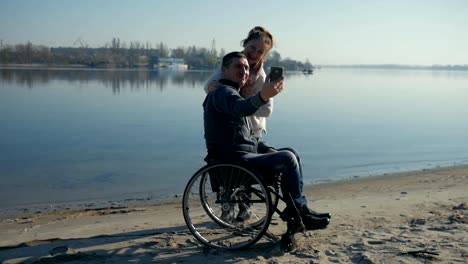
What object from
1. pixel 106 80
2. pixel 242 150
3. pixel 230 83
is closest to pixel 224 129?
pixel 242 150

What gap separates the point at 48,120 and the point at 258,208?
39.2 feet

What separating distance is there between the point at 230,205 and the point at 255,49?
1242mm

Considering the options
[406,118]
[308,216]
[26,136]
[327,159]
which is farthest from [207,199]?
[406,118]

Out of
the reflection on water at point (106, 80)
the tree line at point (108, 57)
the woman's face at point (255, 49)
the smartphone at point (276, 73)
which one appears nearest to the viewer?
the smartphone at point (276, 73)

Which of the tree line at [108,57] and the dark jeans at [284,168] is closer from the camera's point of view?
the dark jeans at [284,168]

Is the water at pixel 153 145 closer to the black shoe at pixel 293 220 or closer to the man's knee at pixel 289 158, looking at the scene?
the black shoe at pixel 293 220

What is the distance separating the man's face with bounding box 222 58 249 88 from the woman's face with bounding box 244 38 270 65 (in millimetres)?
410

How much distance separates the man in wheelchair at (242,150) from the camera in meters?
3.43

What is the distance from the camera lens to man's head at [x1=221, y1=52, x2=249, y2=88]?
3.53 metres

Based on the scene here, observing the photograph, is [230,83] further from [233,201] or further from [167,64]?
[167,64]

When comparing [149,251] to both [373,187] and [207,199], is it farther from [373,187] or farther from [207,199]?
[373,187]

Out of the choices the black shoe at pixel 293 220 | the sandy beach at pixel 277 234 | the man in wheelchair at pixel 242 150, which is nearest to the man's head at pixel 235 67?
the man in wheelchair at pixel 242 150

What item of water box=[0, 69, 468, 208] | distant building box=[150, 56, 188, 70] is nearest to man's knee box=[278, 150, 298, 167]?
water box=[0, 69, 468, 208]

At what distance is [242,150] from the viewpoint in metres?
3.49
